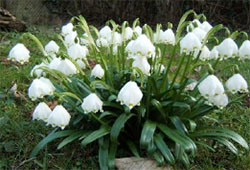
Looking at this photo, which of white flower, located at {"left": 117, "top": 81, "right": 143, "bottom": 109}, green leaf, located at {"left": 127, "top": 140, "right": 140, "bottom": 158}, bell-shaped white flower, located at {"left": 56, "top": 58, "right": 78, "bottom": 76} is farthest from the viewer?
green leaf, located at {"left": 127, "top": 140, "right": 140, "bottom": 158}

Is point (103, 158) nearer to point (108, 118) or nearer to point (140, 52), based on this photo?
point (108, 118)

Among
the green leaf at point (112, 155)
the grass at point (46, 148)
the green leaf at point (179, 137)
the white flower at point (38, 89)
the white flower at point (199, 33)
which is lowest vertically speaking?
the grass at point (46, 148)

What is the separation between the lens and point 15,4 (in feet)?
25.7

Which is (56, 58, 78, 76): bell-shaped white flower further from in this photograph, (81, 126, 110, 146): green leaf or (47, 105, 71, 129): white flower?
(81, 126, 110, 146): green leaf

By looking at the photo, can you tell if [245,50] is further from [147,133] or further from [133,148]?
[133,148]

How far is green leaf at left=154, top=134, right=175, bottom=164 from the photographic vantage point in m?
2.35

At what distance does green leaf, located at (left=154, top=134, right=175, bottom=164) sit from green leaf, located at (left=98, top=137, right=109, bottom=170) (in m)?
0.36

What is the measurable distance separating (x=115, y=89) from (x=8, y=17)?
4.09 metres

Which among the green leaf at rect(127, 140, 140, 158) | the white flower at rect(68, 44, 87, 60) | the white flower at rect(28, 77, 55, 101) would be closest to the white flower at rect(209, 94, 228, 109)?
the green leaf at rect(127, 140, 140, 158)

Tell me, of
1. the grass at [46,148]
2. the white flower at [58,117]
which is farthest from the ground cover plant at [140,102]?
the grass at [46,148]

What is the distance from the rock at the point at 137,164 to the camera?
2.42 meters

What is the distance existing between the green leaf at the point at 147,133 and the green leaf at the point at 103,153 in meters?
0.30

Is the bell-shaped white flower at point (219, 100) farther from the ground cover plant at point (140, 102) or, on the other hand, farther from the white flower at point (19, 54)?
the white flower at point (19, 54)

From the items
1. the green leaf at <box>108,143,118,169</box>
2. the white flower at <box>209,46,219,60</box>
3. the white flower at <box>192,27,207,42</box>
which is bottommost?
the green leaf at <box>108,143,118,169</box>
